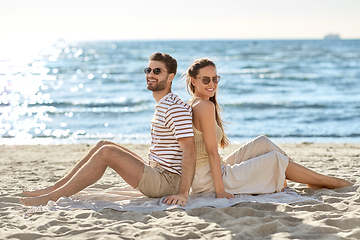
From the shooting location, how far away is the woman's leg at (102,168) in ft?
13.2

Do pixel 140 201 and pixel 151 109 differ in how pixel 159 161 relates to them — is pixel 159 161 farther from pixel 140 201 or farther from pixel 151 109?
pixel 151 109

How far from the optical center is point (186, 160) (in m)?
4.02

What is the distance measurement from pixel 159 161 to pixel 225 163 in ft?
2.59

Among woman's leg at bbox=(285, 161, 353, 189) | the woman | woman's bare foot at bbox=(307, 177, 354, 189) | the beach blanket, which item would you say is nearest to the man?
the beach blanket

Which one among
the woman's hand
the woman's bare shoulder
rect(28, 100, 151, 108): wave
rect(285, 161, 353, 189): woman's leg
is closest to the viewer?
the woman's bare shoulder

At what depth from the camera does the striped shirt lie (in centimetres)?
404

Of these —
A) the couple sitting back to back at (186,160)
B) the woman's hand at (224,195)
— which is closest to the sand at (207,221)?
the woman's hand at (224,195)

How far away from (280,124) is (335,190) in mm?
8035

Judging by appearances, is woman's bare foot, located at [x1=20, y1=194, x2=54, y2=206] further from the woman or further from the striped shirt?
the woman

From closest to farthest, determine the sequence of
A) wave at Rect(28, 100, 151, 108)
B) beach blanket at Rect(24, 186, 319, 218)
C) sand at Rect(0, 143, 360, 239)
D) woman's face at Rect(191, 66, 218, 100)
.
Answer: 1. sand at Rect(0, 143, 360, 239)
2. beach blanket at Rect(24, 186, 319, 218)
3. woman's face at Rect(191, 66, 218, 100)
4. wave at Rect(28, 100, 151, 108)

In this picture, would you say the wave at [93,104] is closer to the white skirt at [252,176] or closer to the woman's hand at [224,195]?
the white skirt at [252,176]

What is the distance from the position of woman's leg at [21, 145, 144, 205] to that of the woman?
27.8 inches

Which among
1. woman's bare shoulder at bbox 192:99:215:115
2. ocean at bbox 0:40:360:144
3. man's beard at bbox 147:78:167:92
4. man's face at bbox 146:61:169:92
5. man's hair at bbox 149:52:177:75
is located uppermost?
man's hair at bbox 149:52:177:75

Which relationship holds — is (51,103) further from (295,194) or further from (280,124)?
(295,194)
